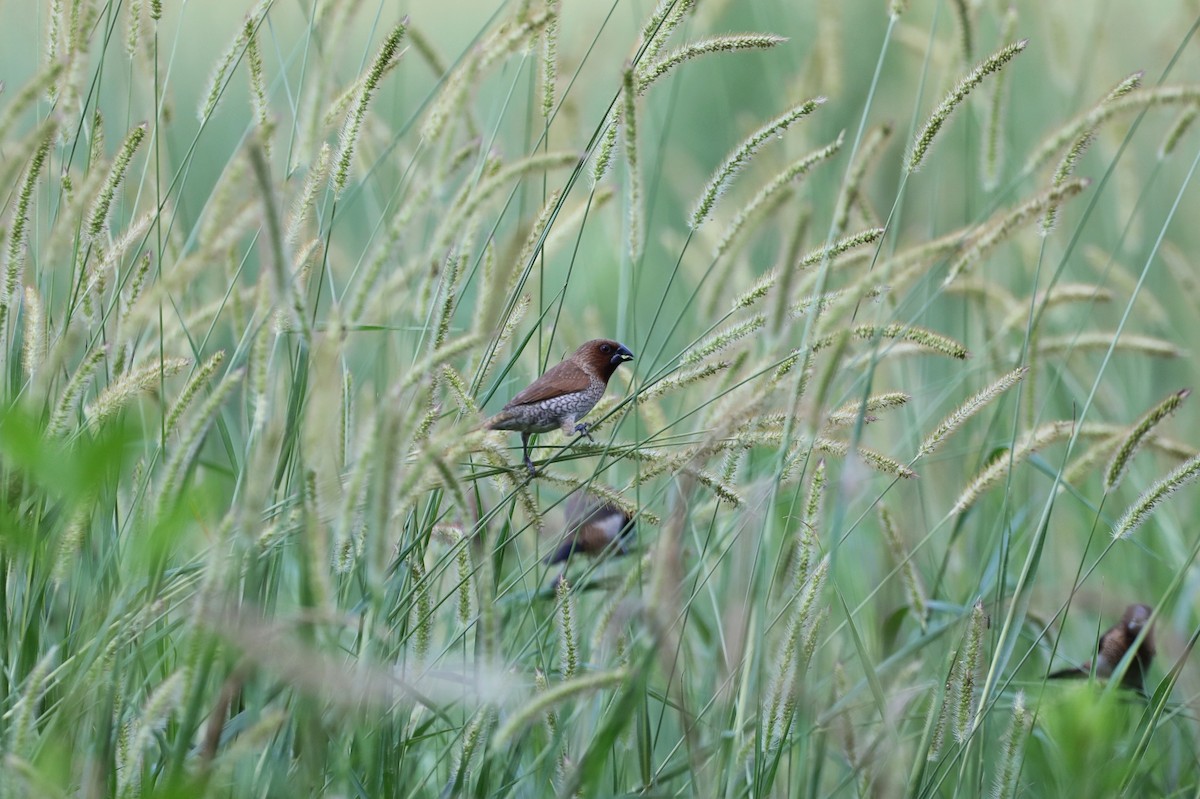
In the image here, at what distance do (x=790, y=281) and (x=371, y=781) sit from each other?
37.7 inches

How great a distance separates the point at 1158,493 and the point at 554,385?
47.6 inches

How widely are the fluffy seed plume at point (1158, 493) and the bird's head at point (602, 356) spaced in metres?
1.26

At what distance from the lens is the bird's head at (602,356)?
9.73 ft

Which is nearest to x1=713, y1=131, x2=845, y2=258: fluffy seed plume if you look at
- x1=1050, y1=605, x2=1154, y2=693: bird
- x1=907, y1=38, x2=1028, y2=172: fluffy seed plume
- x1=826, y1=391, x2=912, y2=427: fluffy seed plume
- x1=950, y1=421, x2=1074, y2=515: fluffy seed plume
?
x1=907, y1=38, x2=1028, y2=172: fluffy seed plume

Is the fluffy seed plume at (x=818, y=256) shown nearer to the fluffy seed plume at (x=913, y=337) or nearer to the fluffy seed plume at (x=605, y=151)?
the fluffy seed plume at (x=913, y=337)

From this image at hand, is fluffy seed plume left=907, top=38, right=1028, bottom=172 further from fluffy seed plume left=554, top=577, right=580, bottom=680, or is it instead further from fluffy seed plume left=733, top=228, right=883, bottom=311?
fluffy seed plume left=554, top=577, right=580, bottom=680

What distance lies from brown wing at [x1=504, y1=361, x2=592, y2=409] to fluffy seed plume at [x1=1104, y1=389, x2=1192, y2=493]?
1102 millimetres

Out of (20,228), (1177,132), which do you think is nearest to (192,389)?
(20,228)

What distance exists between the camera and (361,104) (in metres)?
2.07

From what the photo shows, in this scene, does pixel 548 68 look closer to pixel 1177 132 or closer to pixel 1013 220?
pixel 1013 220

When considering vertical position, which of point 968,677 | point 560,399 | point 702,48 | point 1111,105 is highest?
point 702,48

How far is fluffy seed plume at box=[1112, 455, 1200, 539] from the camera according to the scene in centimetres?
199

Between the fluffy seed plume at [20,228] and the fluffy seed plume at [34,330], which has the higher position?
the fluffy seed plume at [20,228]

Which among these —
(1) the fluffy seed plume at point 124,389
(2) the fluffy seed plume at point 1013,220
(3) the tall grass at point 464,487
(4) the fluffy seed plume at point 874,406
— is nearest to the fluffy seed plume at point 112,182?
(3) the tall grass at point 464,487
